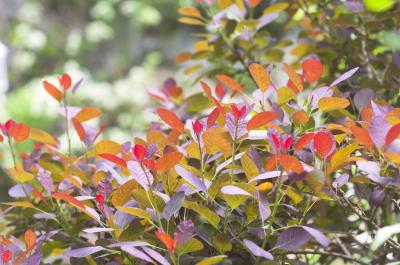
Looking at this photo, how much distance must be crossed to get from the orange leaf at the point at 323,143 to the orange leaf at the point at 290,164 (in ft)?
0.22

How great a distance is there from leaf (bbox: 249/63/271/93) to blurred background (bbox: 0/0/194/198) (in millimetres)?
5312

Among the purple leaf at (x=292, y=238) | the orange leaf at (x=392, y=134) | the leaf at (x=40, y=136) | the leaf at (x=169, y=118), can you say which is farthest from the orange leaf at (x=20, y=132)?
the orange leaf at (x=392, y=134)

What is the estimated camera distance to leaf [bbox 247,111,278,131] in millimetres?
694

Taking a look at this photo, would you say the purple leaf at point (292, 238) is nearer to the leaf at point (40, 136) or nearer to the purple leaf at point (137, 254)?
the purple leaf at point (137, 254)

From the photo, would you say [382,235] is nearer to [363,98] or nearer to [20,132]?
[363,98]

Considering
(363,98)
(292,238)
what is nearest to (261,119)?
(292,238)

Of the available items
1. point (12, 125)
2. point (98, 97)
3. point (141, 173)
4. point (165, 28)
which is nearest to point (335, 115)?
point (141, 173)

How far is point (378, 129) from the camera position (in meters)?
0.63

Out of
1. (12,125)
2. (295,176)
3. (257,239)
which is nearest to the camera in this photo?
(295,176)

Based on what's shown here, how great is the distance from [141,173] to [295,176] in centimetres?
21

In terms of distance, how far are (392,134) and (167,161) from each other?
0.29 metres

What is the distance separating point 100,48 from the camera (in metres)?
7.47

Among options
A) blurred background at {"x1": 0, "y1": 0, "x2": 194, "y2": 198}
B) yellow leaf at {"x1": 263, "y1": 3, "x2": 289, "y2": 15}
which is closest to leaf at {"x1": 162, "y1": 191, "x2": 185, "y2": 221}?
yellow leaf at {"x1": 263, "y1": 3, "x2": 289, "y2": 15}

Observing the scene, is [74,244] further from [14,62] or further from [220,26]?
[14,62]
